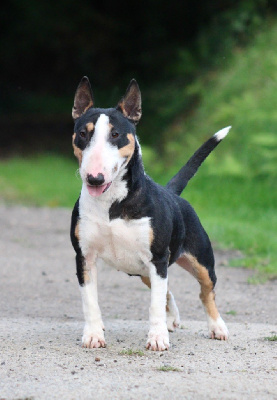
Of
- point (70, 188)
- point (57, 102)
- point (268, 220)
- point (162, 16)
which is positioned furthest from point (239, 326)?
point (57, 102)

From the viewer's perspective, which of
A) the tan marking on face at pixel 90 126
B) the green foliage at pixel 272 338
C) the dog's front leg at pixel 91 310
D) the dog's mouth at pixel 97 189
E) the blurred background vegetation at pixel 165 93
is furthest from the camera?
the blurred background vegetation at pixel 165 93

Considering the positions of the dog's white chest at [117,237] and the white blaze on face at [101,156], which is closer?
the white blaze on face at [101,156]

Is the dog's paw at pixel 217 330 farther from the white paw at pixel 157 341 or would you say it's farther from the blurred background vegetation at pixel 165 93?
the blurred background vegetation at pixel 165 93

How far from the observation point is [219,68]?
21.0 meters

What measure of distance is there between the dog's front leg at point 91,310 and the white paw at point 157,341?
323mm

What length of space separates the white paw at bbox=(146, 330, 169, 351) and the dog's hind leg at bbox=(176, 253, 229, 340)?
0.69m

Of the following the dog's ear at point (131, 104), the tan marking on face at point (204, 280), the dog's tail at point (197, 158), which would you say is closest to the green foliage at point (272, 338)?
the tan marking on face at point (204, 280)

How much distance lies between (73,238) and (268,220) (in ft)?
22.8

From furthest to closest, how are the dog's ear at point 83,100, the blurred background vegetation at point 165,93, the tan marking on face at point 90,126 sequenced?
the blurred background vegetation at point 165,93 → the dog's ear at point 83,100 → the tan marking on face at point 90,126

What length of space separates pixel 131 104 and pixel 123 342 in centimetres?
163

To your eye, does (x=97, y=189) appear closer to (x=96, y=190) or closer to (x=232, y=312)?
(x=96, y=190)

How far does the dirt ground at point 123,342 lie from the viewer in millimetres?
4840

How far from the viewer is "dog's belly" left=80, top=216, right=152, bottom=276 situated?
5.74m

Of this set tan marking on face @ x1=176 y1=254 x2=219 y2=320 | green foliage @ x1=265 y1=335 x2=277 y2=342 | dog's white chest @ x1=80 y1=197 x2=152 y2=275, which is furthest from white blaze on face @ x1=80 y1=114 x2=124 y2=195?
green foliage @ x1=265 y1=335 x2=277 y2=342
